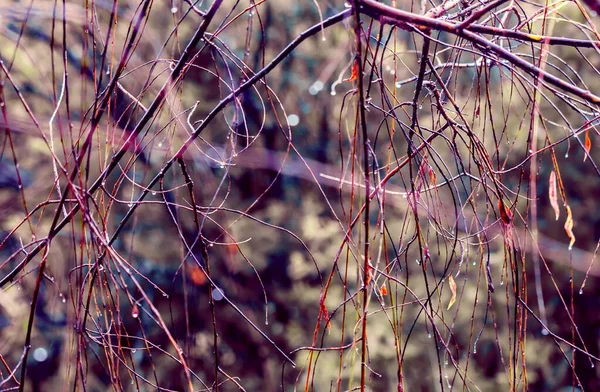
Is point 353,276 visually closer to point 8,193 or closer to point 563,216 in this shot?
point 563,216

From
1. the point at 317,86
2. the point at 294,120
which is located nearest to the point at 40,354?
the point at 294,120

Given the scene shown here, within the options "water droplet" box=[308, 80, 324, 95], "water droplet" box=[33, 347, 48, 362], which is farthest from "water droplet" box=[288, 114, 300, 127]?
"water droplet" box=[308, 80, 324, 95]

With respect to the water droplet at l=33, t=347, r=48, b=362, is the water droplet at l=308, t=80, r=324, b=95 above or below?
above

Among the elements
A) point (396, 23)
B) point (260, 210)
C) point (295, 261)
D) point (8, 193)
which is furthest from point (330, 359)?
point (396, 23)

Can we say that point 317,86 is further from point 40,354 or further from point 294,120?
point 40,354

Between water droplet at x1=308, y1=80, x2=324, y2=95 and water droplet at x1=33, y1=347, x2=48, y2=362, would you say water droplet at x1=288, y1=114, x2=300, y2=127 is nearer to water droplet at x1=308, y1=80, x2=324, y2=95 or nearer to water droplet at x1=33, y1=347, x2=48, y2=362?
water droplet at x1=33, y1=347, x2=48, y2=362

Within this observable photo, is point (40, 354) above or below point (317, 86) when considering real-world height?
below

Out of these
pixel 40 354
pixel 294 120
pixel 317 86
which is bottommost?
pixel 40 354

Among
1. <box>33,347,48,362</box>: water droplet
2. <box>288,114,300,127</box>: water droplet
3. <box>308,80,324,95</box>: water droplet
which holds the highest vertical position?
<box>308,80,324,95</box>: water droplet

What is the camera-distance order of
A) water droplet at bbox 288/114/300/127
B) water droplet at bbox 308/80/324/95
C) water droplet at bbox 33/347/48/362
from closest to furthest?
water droplet at bbox 308/80/324/95 < water droplet at bbox 33/347/48/362 < water droplet at bbox 288/114/300/127

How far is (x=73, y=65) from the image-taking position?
220 cm

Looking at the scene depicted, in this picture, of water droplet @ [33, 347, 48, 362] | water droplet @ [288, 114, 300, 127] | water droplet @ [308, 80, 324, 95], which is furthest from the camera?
water droplet @ [288, 114, 300, 127]

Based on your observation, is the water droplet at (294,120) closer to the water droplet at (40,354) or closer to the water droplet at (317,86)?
the water droplet at (40,354)

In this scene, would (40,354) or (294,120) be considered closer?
(40,354)
